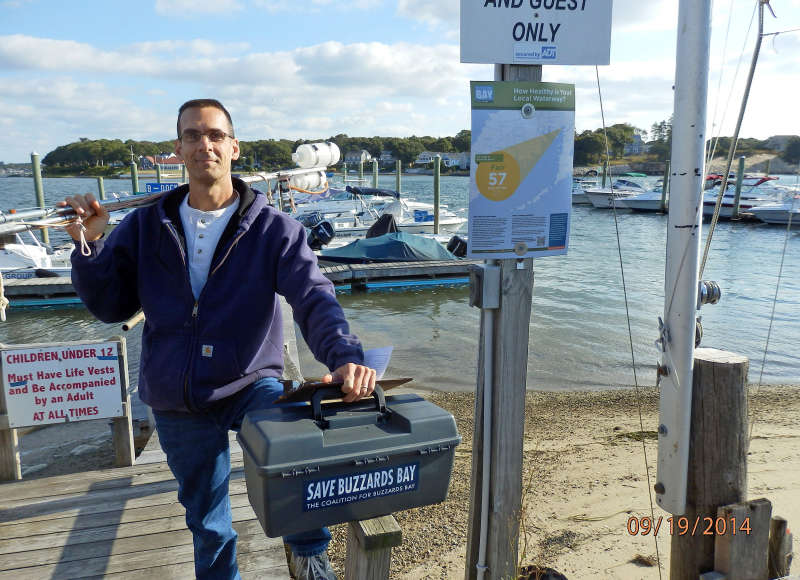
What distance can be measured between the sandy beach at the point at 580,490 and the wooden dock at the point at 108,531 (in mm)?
952

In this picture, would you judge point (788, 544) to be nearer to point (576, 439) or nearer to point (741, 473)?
point (741, 473)

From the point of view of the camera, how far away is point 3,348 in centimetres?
375

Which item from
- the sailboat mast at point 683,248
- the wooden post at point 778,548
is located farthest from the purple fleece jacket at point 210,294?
the wooden post at point 778,548

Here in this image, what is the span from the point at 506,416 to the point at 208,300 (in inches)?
50.9

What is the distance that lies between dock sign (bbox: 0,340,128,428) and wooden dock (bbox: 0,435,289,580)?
1.32ft

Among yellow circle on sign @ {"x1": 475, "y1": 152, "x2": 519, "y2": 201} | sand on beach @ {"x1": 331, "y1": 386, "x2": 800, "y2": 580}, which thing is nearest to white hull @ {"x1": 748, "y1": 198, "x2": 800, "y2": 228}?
sand on beach @ {"x1": 331, "y1": 386, "x2": 800, "y2": 580}

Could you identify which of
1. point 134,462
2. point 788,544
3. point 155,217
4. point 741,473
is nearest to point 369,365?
point 155,217

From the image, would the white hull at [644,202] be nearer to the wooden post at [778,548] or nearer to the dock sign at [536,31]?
the wooden post at [778,548]

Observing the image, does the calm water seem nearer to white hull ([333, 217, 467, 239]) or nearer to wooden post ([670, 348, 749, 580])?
wooden post ([670, 348, 749, 580])

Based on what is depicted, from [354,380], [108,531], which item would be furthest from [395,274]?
[354,380]

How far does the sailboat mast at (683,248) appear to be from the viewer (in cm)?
227

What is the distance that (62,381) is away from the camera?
3873 millimetres

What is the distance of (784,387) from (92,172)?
90.9 meters

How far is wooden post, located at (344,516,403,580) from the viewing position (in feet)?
5.43
